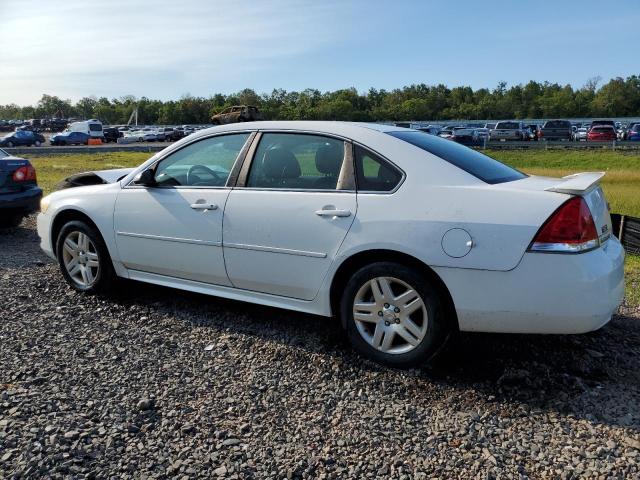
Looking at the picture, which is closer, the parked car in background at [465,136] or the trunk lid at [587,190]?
the trunk lid at [587,190]

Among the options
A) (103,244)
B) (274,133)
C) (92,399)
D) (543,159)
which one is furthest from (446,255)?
(543,159)

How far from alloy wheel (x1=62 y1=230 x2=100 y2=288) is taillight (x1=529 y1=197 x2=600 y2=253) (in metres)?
3.64

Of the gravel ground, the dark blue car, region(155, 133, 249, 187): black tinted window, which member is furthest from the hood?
the dark blue car

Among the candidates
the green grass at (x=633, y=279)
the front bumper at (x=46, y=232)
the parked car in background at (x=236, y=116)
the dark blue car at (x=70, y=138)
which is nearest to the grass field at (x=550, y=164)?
the parked car in background at (x=236, y=116)

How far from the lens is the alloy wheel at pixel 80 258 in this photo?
516 centimetres

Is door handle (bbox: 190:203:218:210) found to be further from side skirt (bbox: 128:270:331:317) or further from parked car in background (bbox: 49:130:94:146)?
parked car in background (bbox: 49:130:94:146)

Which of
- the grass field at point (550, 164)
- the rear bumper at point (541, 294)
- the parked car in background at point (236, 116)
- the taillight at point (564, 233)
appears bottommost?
the grass field at point (550, 164)

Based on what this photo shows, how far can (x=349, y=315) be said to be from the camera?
382 centimetres

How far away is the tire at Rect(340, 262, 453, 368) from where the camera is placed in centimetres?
354

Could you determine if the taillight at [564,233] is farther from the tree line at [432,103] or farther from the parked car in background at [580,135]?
the tree line at [432,103]

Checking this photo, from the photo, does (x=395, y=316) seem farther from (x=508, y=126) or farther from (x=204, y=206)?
(x=508, y=126)

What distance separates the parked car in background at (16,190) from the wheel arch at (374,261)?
618 centimetres

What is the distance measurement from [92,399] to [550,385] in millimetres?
2665

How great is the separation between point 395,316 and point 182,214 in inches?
72.5
